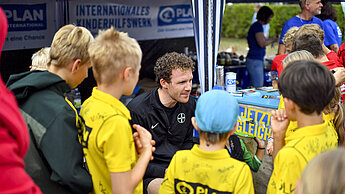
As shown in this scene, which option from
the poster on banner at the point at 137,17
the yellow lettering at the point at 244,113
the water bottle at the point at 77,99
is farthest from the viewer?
the poster on banner at the point at 137,17

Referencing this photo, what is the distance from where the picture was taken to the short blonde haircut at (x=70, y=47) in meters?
2.00

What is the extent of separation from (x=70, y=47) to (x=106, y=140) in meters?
0.58

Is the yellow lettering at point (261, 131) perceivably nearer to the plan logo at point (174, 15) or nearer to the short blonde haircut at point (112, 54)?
the short blonde haircut at point (112, 54)

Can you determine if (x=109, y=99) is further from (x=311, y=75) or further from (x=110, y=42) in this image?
(x=311, y=75)

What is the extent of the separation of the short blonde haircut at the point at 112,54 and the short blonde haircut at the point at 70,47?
0.14 metres

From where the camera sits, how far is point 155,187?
2.73 meters

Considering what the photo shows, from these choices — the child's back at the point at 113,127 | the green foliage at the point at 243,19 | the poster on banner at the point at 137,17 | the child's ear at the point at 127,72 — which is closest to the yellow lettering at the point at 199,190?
the child's back at the point at 113,127

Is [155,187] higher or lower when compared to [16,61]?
lower

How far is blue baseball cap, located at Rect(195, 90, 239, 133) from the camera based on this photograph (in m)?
1.79

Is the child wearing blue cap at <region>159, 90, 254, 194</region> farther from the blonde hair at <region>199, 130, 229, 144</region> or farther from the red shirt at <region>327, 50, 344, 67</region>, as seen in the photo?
the red shirt at <region>327, 50, 344, 67</region>

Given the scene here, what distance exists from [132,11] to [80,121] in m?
5.31

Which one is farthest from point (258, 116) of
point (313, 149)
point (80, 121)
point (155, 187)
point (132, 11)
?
point (132, 11)

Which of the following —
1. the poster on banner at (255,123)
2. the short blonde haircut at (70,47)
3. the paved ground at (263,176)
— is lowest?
the paved ground at (263,176)

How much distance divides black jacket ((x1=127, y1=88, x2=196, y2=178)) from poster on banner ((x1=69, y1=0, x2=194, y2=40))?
381cm
